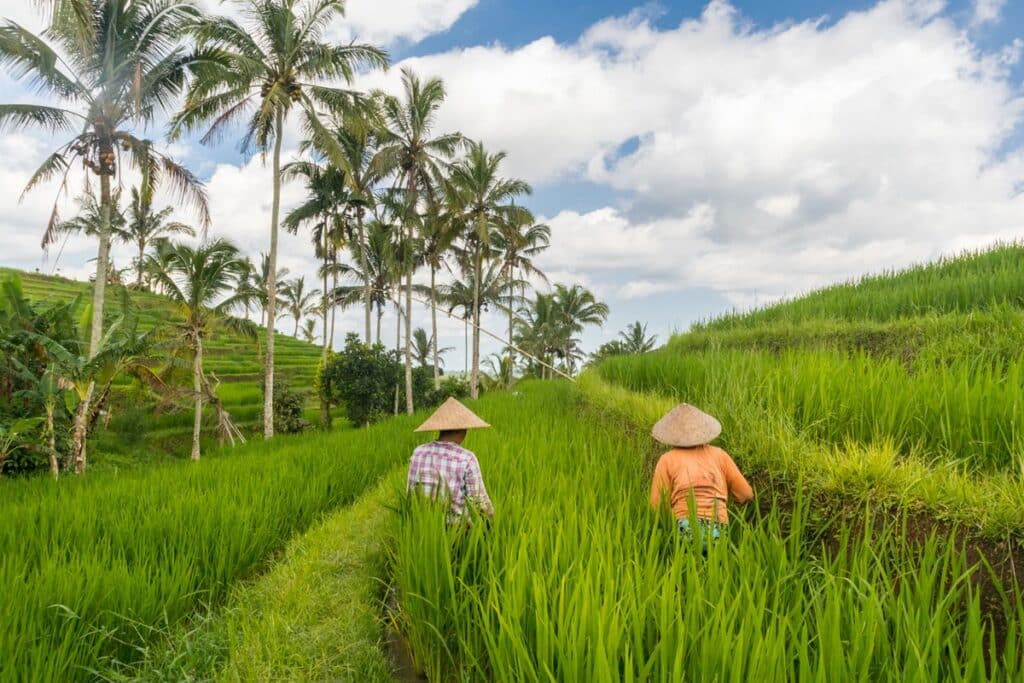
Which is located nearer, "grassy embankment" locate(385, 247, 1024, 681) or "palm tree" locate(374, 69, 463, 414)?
"grassy embankment" locate(385, 247, 1024, 681)

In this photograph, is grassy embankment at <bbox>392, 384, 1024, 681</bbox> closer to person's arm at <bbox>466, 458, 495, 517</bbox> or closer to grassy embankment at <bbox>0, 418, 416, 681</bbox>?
person's arm at <bbox>466, 458, 495, 517</bbox>

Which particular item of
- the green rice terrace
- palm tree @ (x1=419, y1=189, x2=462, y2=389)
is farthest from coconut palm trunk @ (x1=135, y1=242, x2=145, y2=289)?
the green rice terrace

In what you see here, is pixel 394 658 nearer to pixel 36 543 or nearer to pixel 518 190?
pixel 36 543

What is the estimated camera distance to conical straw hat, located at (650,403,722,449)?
9.88 feet

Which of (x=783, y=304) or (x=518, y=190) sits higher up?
(x=518, y=190)

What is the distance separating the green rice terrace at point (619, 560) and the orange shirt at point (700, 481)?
0.50 feet

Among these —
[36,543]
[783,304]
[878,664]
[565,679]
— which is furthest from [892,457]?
[783,304]

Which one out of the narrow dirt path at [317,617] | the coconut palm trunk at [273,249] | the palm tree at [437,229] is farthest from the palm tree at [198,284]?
the narrow dirt path at [317,617]

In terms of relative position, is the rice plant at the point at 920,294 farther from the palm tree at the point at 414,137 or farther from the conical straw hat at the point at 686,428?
A: the palm tree at the point at 414,137

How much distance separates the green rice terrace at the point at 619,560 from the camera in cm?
167

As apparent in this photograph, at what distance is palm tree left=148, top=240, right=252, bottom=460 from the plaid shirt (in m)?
15.2

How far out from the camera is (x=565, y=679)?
1561 mm

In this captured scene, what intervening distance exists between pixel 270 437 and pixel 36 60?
10256 mm

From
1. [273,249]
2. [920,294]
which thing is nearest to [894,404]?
[920,294]
